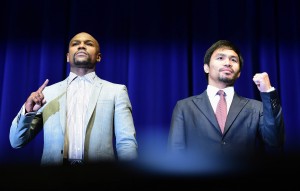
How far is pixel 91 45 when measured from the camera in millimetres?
1857

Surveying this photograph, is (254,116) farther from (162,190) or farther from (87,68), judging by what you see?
(162,190)

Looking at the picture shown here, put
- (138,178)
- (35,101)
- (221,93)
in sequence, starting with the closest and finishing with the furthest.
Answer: (138,178), (35,101), (221,93)

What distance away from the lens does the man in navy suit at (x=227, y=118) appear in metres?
1.58

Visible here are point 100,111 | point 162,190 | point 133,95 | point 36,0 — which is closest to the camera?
point 162,190

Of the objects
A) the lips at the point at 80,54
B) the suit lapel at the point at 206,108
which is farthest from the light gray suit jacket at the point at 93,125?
the suit lapel at the point at 206,108

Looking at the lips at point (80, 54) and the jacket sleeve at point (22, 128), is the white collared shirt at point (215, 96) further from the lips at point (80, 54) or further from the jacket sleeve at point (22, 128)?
the jacket sleeve at point (22, 128)

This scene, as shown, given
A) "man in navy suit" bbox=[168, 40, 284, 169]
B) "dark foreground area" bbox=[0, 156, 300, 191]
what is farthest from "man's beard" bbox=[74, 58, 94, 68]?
"dark foreground area" bbox=[0, 156, 300, 191]

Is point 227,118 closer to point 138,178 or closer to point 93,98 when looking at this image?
point 93,98

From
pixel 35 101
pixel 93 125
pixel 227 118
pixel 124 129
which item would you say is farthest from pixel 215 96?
pixel 35 101

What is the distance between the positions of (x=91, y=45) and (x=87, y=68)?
0.10 m

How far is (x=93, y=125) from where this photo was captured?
5.51 feet

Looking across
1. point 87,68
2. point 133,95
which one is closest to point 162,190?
point 87,68

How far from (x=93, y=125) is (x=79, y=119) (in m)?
0.06

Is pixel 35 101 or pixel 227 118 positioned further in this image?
pixel 227 118
